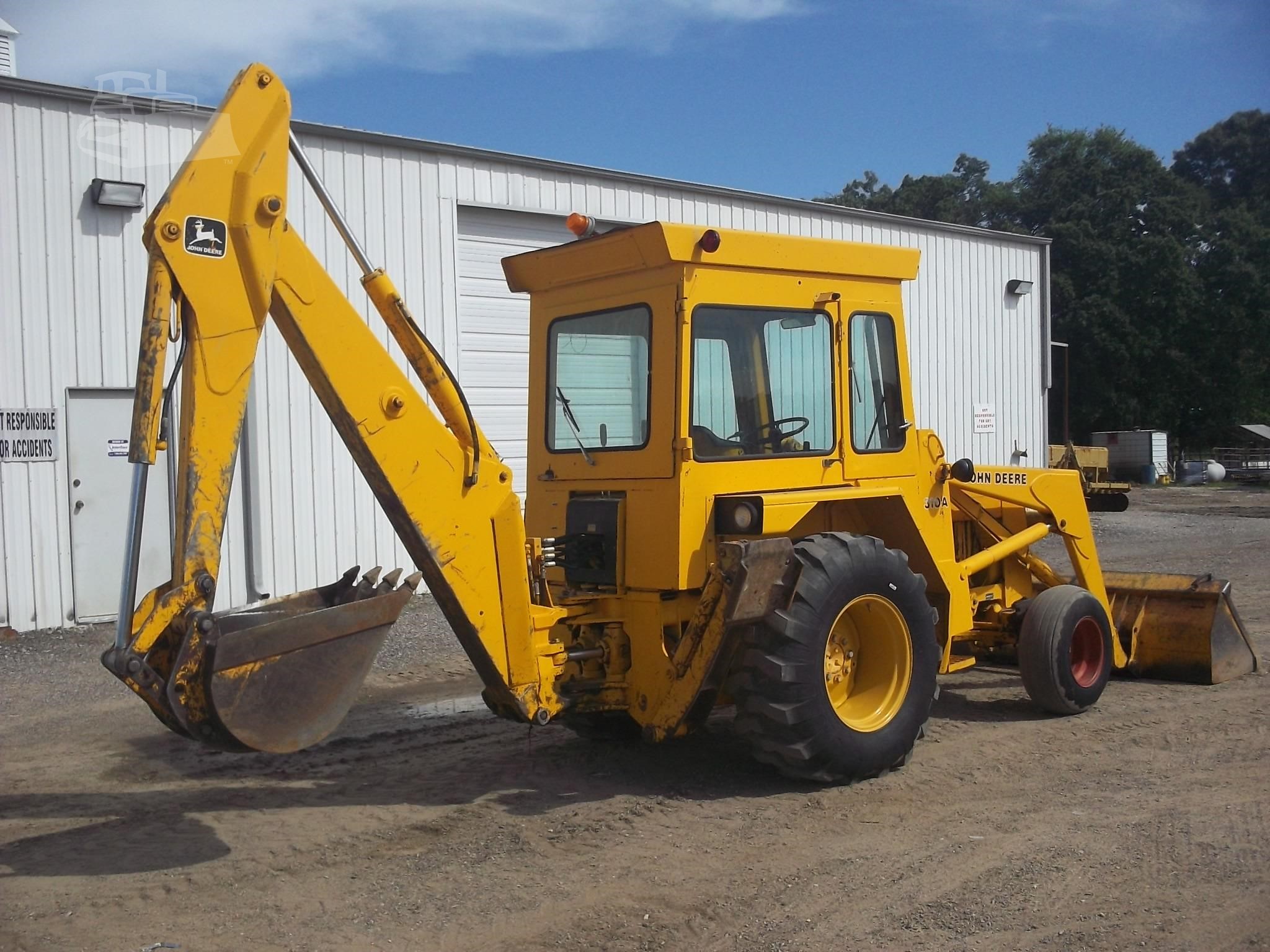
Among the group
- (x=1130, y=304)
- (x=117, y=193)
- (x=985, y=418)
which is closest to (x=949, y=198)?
(x=1130, y=304)

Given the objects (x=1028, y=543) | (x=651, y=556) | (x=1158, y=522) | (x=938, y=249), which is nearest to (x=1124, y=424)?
(x=1158, y=522)

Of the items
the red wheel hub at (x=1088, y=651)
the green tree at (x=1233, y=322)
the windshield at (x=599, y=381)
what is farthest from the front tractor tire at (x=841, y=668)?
the green tree at (x=1233, y=322)

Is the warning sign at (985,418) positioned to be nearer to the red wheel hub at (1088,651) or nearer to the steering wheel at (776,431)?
the red wheel hub at (1088,651)

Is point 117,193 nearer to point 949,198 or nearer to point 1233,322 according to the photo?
point 1233,322

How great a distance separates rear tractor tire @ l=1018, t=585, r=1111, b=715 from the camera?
6832mm

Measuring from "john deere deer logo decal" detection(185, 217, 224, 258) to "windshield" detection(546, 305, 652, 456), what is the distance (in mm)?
2010

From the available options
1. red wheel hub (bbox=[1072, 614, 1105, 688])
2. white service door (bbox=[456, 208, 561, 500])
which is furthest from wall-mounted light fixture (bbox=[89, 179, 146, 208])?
red wheel hub (bbox=[1072, 614, 1105, 688])

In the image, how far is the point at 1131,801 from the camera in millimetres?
5293

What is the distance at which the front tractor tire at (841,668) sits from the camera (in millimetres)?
5312

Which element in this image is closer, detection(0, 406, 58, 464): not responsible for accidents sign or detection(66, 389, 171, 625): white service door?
detection(0, 406, 58, 464): not responsible for accidents sign

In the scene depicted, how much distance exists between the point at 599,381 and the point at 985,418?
45.4 ft

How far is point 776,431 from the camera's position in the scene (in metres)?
5.89

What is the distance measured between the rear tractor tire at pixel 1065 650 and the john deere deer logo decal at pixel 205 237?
4889 millimetres

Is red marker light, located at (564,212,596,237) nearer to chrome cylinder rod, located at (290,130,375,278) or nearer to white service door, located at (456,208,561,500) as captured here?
chrome cylinder rod, located at (290,130,375,278)
